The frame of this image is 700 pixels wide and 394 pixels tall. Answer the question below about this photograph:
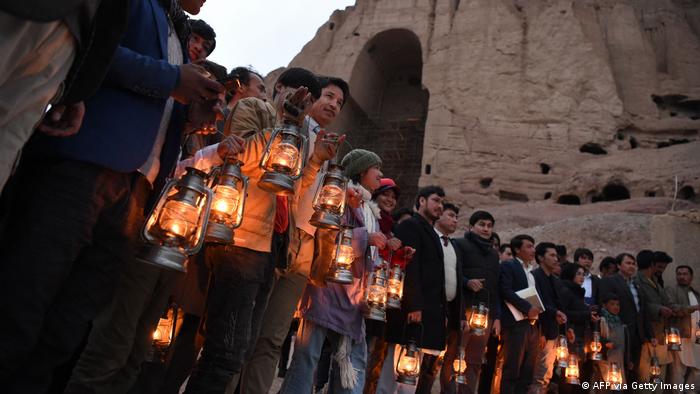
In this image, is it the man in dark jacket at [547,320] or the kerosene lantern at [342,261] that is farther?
the man in dark jacket at [547,320]

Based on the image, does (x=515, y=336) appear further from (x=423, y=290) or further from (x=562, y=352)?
(x=423, y=290)

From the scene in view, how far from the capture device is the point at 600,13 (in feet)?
78.1

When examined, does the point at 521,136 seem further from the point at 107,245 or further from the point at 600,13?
Result: the point at 107,245

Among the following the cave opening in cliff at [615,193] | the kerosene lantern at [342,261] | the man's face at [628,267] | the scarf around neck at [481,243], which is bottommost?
the kerosene lantern at [342,261]

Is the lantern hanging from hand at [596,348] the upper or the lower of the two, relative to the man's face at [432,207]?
lower

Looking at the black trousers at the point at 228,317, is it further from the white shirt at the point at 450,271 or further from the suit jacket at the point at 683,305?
the suit jacket at the point at 683,305

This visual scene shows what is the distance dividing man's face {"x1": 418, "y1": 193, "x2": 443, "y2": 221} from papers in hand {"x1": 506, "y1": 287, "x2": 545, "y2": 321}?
135 cm

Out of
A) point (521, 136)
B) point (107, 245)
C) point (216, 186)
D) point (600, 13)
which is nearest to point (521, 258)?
point (216, 186)

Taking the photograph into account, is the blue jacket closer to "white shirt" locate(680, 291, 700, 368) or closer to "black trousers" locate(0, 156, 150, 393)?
"black trousers" locate(0, 156, 150, 393)

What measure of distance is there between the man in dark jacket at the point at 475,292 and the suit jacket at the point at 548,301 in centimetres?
76

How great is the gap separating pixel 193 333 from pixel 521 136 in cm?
1954

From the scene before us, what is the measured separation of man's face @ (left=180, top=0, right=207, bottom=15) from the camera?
7.67ft

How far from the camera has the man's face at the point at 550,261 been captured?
5941 mm

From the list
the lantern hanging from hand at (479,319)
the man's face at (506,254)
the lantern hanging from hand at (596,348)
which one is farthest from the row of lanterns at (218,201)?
the man's face at (506,254)
